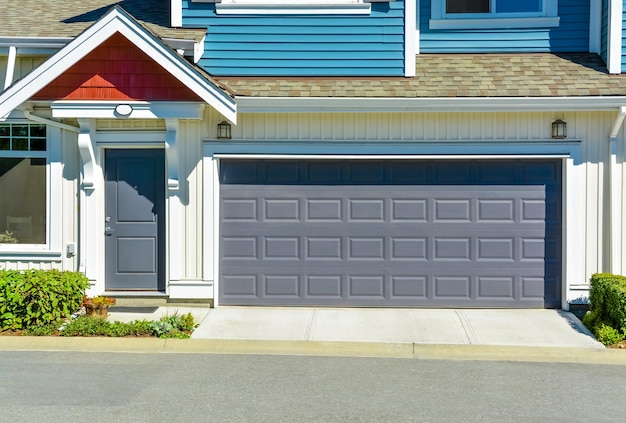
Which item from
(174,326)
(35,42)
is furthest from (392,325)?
(35,42)

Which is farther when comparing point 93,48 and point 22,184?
point 22,184

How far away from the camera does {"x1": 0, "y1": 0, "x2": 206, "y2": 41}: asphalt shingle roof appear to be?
1041 centimetres

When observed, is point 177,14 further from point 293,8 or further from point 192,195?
point 192,195

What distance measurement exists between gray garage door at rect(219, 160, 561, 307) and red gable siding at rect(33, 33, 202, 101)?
60.0 inches

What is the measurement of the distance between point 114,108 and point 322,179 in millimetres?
3157

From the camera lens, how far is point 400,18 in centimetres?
1052

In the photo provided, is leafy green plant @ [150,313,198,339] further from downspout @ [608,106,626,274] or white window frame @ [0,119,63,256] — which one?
downspout @ [608,106,626,274]

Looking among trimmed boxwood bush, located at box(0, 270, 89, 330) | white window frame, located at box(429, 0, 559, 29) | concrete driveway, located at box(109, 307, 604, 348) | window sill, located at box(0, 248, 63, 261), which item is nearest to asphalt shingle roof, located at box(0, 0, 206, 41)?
window sill, located at box(0, 248, 63, 261)

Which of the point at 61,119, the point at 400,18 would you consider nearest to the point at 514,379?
the point at 400,18

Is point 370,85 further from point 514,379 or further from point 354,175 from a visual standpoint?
point 514,379

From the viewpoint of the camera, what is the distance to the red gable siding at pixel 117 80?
9.48 metres

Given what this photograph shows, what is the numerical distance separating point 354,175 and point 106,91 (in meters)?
3.75

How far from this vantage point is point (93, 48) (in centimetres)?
925

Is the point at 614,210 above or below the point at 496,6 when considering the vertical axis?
below
